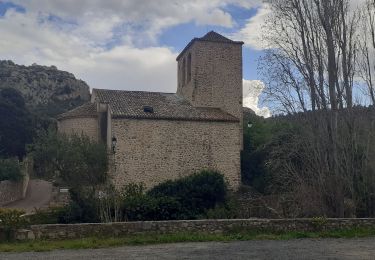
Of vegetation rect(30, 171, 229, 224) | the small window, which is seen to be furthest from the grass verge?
the small window

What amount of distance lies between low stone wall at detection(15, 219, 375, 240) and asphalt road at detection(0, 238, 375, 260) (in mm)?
1160

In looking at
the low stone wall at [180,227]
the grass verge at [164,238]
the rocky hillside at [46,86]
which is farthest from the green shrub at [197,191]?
the rocky hillside at [46,86]

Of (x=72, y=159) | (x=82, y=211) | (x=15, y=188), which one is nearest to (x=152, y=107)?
(x=72, y=159)

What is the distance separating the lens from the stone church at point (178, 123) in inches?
902

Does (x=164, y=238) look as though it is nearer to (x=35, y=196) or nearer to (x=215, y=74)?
(x=215, y=74)

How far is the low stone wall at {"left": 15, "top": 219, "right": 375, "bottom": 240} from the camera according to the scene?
458 inches

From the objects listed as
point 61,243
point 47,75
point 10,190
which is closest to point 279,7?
point 61,243

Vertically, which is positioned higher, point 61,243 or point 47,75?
point 47,75

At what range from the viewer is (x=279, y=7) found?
55.7 feet

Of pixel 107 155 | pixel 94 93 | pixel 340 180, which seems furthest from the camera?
pixel 94 93

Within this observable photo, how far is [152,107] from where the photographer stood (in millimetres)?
24406

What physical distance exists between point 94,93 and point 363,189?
16.8 meters

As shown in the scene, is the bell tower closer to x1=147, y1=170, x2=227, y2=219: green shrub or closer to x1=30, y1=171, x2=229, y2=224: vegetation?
x1=147, y1=170, x2=227, y2=219: green shrub

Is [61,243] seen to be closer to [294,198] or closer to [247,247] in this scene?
[247,247]
